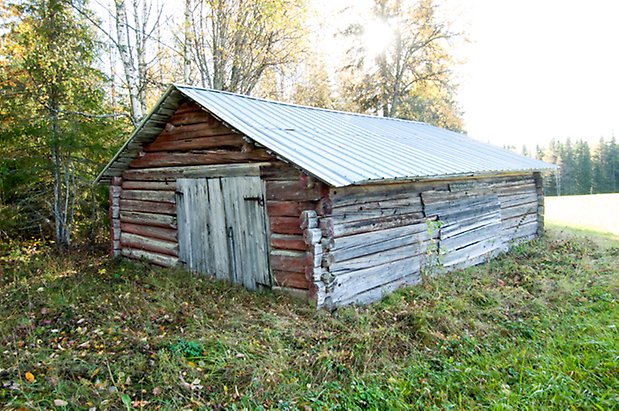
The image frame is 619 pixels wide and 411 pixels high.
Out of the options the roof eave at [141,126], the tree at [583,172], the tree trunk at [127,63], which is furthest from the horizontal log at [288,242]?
the tree at [583,172]

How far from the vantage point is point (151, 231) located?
9758mm

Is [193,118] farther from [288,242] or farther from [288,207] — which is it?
[288,242]

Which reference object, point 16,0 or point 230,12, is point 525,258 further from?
point 16,0

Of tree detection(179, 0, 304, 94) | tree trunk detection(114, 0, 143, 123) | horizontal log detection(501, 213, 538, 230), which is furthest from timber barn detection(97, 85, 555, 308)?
tree detection(179, 0, 304, 94)

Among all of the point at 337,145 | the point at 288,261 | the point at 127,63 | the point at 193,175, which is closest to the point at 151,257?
the point at 193,175

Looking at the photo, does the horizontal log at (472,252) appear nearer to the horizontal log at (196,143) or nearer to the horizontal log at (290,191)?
the horizontal log at (290,191)

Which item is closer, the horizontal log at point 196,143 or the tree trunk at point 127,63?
the horizontal log at point 196,143

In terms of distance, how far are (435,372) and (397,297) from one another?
7.12 ft

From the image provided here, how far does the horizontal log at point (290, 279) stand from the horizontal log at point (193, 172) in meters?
1.79

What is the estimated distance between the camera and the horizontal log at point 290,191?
248 inches

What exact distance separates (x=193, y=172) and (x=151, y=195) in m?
1.87

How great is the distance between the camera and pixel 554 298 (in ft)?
23.4

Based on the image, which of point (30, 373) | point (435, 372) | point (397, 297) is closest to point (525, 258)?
point (397, 297)

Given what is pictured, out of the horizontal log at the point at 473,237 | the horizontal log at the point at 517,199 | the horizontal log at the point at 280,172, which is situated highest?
the horizontal log at the point at 280,172
